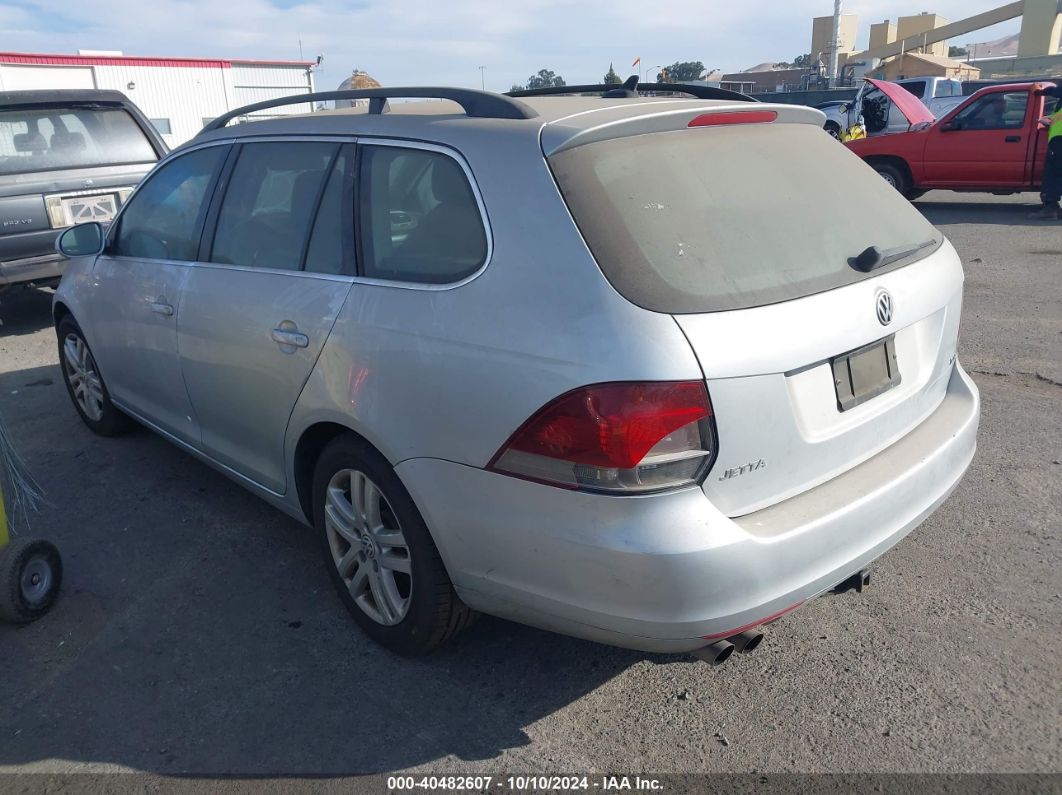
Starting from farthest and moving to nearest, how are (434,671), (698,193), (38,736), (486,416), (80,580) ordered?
(80,580) → (434,671) → (38,736) → (698,193) → (486,416)

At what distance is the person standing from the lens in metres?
11.5

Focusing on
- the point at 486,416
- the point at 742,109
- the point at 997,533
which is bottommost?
the point at 997,533

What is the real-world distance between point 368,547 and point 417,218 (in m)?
1.11

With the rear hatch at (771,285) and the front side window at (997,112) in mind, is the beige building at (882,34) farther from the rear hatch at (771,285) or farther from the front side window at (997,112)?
the rear hatch at (771,285)

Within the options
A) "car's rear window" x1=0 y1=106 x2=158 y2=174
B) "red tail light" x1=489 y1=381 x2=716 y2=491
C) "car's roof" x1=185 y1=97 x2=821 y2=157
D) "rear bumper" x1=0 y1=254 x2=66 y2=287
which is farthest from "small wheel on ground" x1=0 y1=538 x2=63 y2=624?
"car's rear window" x1=0 y1=106 x2=158 y2=174

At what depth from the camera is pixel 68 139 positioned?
24.8ft

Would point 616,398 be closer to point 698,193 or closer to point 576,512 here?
point 576,512

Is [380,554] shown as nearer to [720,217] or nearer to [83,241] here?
[720,217]

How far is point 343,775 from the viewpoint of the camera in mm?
2527

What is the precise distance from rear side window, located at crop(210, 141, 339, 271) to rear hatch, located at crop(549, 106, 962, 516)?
1.15m

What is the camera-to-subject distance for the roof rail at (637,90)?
3.34 m

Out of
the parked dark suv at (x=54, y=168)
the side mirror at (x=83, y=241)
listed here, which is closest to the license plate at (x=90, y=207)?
the parked dark suv at (x=54, y=168)

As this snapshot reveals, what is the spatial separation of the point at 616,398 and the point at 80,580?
2.59m

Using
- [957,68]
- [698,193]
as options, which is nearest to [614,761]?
[698,193]
